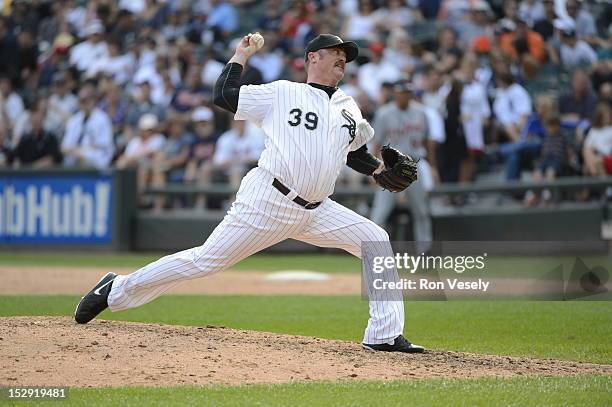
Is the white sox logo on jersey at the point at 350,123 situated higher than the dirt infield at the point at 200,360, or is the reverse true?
Result: the white sox logo on jersey at the point at 350,123

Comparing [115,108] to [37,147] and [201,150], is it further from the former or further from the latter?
[201,150]

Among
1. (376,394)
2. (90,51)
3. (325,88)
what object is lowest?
(376,394)

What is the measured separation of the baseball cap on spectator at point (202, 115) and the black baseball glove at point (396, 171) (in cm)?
1009

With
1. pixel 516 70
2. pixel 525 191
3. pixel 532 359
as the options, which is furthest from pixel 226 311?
pixel 516 70

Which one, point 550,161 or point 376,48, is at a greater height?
point 376,48

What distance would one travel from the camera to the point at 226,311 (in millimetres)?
10047

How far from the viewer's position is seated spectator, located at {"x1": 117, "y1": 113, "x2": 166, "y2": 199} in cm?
1720

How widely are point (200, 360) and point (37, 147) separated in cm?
1259

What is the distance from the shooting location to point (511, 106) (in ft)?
52.7

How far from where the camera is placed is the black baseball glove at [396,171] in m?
7.16

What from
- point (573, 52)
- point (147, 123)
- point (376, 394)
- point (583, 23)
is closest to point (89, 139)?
point (147, 123)

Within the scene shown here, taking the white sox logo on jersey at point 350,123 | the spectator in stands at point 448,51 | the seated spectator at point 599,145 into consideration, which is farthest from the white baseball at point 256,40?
the spectator in stands at point 448,51

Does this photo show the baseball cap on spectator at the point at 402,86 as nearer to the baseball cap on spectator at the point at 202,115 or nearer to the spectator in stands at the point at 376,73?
the spectator in stands at the point at 376,73

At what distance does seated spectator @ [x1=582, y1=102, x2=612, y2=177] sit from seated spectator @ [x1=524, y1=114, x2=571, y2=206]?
1.06 ft
